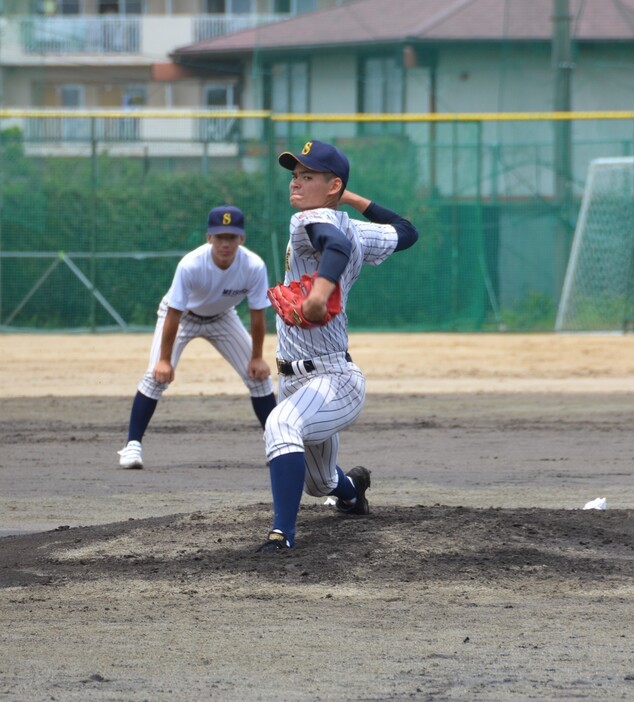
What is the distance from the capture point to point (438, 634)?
4.49 m

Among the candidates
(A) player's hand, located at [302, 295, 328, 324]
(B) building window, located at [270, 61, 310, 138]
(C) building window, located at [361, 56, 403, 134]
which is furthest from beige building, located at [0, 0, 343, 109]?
(A) player's hand, located at [302, 295, 328, 324]

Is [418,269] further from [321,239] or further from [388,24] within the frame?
[321,239]

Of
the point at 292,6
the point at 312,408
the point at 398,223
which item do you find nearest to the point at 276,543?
the point at 312,408

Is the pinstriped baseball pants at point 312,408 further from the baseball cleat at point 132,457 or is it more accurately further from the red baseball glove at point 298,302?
the baseball cleat at point 132,457

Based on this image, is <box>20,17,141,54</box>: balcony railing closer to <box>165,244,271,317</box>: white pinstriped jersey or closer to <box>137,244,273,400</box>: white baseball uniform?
<box>137,244,273,400</box>: white baseball uniform

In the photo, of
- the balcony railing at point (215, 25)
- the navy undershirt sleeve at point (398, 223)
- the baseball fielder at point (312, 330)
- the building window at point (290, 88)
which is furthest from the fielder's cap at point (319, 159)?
the balcony railing at point (215, 25)

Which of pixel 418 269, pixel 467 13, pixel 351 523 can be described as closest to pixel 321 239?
pixel 351 523

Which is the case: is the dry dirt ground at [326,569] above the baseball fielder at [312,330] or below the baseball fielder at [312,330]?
below

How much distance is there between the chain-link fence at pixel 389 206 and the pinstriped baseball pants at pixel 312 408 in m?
11.7

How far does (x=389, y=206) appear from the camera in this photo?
1742cm

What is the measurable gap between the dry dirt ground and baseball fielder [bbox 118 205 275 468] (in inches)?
18.8

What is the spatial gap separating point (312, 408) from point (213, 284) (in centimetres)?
304

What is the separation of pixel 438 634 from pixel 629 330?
13.2 meters

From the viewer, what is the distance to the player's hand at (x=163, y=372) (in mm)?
8258
